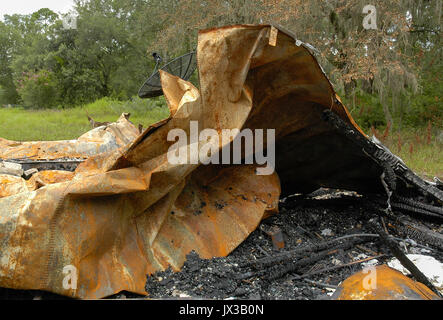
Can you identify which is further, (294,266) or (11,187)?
(294,266)

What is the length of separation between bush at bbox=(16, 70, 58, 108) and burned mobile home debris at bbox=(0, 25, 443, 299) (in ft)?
81.0

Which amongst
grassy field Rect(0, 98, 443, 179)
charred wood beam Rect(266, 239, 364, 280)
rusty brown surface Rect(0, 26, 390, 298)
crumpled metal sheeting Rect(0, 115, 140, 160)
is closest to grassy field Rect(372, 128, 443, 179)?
grassy field Rect(0, 98, 443, 179)

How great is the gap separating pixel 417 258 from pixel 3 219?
2.40m

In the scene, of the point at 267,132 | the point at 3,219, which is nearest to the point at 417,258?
the point at 267,132

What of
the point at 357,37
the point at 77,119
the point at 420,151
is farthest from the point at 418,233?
the point at 77,119

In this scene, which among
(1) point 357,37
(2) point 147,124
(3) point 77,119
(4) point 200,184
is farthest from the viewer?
(3) point 77,119

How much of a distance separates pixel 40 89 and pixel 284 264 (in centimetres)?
2587

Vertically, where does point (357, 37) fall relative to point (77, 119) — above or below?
above

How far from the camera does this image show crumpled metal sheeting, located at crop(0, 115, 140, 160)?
15.1ft

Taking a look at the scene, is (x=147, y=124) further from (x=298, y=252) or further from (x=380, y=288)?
(x=380, y=288)

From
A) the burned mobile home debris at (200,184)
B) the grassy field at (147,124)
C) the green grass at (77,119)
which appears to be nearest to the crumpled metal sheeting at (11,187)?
the burned mobile home debris at (200,184)

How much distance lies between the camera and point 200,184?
9.46 ft

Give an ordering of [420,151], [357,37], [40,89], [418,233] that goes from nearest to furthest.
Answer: [418,233]
[420,151]
[357,37]
[40,89]

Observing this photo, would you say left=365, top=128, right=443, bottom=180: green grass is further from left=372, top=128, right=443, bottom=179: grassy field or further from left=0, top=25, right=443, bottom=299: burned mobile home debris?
left=0, top=25, right=443, bottom=299: burned mobile home debris
